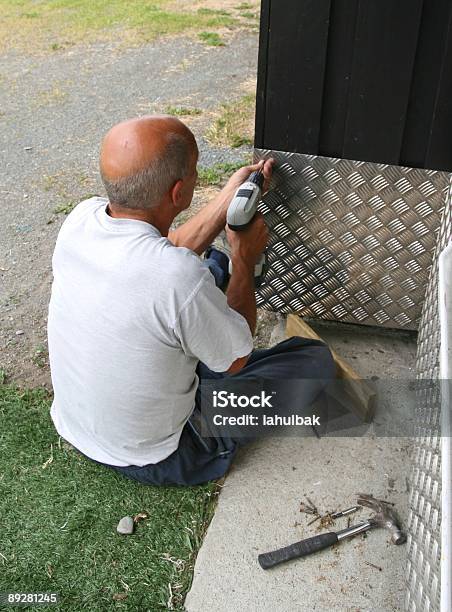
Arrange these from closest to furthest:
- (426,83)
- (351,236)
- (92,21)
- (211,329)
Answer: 1. (211,329)
2. (426,83)
3. (351,236)
4. (92,21)

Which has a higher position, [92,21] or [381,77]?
[381,77]

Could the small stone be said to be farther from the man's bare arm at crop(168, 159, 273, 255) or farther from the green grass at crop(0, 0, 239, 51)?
the green grass at crop(0, 0, 239, 51)

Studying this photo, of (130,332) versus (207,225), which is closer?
(130,332)

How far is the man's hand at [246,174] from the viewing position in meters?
2.55

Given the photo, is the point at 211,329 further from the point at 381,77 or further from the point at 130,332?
the point at 381,77

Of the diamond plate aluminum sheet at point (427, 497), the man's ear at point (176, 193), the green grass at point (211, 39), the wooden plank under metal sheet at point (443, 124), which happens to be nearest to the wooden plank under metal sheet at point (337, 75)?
the wooden plank under metal sheet at point (443, 124)

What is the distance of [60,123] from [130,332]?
441 cm

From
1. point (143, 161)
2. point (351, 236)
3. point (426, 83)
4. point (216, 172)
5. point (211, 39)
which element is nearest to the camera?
point (143, 161)

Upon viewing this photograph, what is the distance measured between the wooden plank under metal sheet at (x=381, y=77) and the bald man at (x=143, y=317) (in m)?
0.63

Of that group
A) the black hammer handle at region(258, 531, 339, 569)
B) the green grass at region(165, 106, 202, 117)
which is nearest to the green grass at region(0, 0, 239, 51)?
the green grass at region(165, 106, 202, 117)

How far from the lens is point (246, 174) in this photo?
260 cm

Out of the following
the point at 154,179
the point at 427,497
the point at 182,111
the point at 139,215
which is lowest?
the point at 182,111

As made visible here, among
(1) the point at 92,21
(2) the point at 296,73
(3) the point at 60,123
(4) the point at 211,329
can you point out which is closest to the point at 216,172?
(3) the point at 60,123

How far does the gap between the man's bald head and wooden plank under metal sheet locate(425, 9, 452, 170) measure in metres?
1.10
